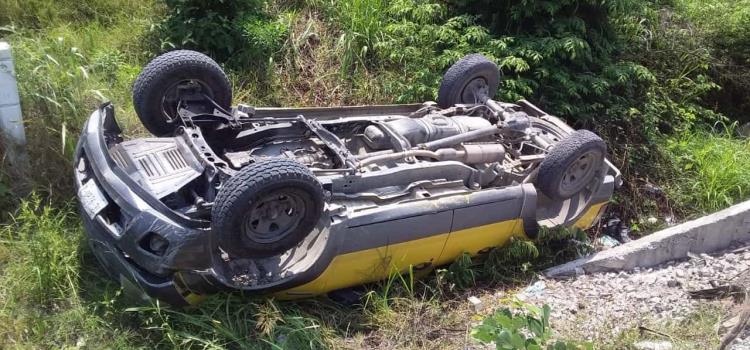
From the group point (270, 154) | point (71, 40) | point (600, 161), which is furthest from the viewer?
point (71, 40)

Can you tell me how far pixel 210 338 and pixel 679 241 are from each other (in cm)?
367

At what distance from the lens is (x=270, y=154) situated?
4434 mm

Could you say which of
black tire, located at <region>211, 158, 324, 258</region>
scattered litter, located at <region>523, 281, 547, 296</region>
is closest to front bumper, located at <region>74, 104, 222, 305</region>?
black tire, located at <region>211, 158, 324, 258</region>

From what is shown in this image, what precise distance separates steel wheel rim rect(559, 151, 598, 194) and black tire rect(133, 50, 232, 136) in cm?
247

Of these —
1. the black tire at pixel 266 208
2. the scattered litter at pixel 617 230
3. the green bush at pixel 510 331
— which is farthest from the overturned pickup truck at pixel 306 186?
the green bush at pixel 510 331

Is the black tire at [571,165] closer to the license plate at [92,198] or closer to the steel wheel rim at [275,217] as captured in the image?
the steel wheel rim at [275,217]

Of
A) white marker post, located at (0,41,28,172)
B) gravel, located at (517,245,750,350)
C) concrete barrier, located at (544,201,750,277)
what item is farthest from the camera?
concrete barrier, located at (544,201,750,277)

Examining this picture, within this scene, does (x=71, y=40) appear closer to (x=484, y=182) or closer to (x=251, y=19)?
(x=251, y=19)

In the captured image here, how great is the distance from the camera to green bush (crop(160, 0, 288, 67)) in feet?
20.6

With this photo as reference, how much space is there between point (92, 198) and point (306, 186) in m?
1.19

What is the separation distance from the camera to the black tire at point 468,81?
17.9 feet

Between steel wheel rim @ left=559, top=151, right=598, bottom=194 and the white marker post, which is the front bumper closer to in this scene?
the white marker post

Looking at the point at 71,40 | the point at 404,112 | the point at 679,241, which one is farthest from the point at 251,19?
the point at 679,241

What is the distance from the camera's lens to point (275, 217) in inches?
144
